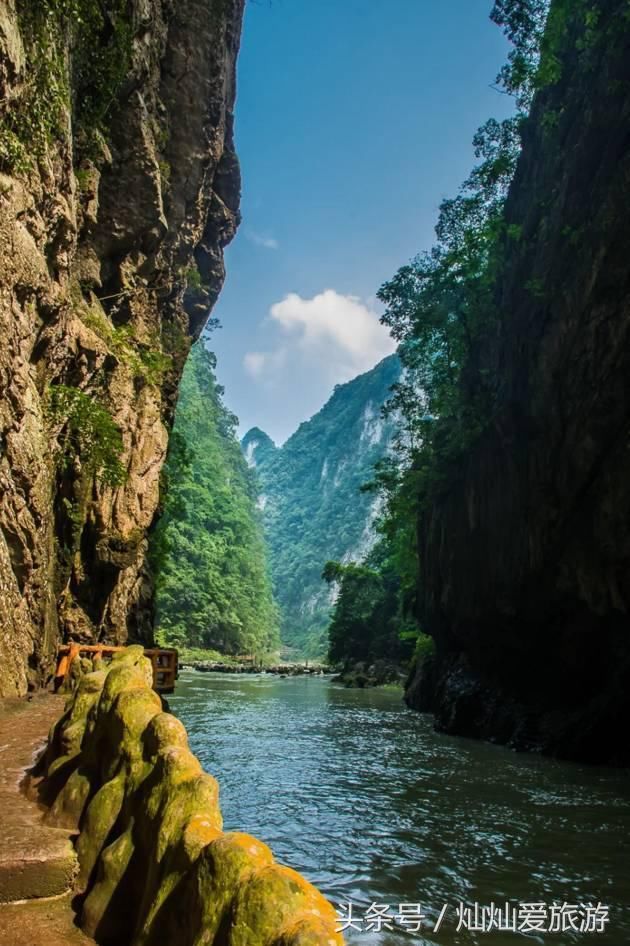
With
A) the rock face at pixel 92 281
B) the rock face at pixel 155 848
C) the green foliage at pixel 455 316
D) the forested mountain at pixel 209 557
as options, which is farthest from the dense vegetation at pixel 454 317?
the forested mountain at pixel 209 557

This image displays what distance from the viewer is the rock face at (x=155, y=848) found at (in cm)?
234

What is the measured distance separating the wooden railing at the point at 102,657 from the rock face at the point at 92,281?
1.19 ft

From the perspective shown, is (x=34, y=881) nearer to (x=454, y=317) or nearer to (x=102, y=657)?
(x=102, y=657)

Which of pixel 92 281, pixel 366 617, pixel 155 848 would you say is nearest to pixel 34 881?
pixel 155 848

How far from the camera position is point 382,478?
27.5 metres

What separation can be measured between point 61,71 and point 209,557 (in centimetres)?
6317

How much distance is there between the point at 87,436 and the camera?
1336cm

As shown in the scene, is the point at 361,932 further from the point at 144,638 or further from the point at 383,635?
the point at 383,635

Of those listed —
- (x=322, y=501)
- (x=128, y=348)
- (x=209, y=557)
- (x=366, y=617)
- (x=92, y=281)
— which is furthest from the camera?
(x=322, y=501)

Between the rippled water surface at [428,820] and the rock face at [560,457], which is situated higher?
A: the rock face at [560,457]

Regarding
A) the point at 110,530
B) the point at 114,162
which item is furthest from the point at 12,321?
the point at 114,162

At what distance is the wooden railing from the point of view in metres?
11.5

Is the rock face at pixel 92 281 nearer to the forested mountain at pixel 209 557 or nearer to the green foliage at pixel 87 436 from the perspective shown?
the green foliage at pixel 87 436

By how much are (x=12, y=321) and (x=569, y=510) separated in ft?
40.4
